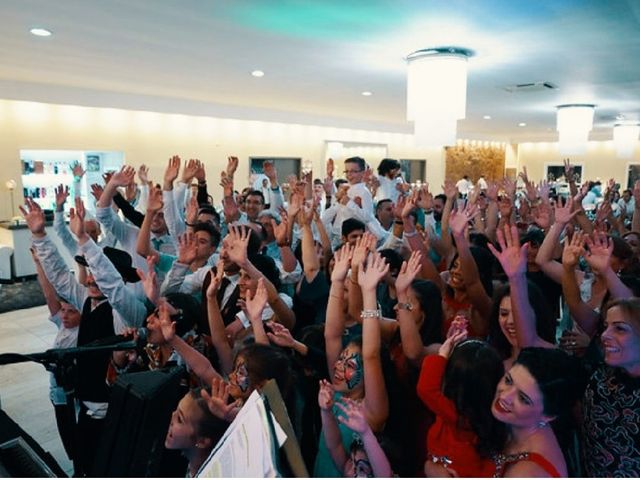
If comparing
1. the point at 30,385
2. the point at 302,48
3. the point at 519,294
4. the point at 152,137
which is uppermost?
the point at 302,48

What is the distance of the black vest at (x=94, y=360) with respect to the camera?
201 centimetres

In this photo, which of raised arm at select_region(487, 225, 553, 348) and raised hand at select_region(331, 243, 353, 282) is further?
raised hand at select_region(331, 243, 353, 282)

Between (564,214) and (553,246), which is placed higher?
(564,214)

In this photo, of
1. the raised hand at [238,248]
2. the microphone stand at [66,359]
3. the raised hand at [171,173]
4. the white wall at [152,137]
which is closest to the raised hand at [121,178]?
the raised hand at [171,173]

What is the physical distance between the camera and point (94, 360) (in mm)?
1980

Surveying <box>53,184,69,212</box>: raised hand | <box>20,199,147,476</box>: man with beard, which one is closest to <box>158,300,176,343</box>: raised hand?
<box>20,199,147,476</box>: man with beard

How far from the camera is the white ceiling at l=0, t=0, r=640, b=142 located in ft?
9.82

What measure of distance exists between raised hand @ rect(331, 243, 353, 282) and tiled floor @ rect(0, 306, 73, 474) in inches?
73.0

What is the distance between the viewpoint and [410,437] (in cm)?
161

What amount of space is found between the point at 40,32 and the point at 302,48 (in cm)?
206

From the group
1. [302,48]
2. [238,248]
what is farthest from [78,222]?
[302,48]

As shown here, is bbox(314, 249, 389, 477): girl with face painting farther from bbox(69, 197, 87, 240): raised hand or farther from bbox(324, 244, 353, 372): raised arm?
bbox(69, 197, 87, 240): raised hand

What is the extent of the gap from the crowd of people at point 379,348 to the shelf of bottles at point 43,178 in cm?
481

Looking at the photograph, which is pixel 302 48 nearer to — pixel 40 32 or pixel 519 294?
pixel 40 32
